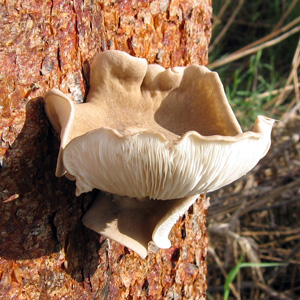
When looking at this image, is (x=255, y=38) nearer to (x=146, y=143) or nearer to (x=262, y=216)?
(x=262, y=216)

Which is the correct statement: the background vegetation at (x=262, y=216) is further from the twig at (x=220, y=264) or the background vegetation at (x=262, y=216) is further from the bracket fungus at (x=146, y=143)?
the bracket fungus at (x=146, y=143)

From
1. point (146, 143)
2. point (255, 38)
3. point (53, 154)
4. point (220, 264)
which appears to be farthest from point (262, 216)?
point (146, 143)

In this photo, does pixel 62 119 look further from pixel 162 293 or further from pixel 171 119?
pixel 162 293

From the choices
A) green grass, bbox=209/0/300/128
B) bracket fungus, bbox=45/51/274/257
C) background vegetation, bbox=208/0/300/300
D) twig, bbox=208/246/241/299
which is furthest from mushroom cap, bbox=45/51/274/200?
green grass, bbox=209/0/300/128

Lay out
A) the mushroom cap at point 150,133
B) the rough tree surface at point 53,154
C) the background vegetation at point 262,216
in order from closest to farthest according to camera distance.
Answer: the mushroom cap at point 150,133 → the rough tree surface at point 53,154 → the background vegetation at point 262,216

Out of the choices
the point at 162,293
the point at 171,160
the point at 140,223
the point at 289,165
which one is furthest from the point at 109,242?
the point at 289,165

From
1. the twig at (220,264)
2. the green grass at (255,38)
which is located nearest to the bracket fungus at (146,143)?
the twig at (220,264)

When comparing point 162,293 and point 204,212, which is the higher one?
point 204,212
